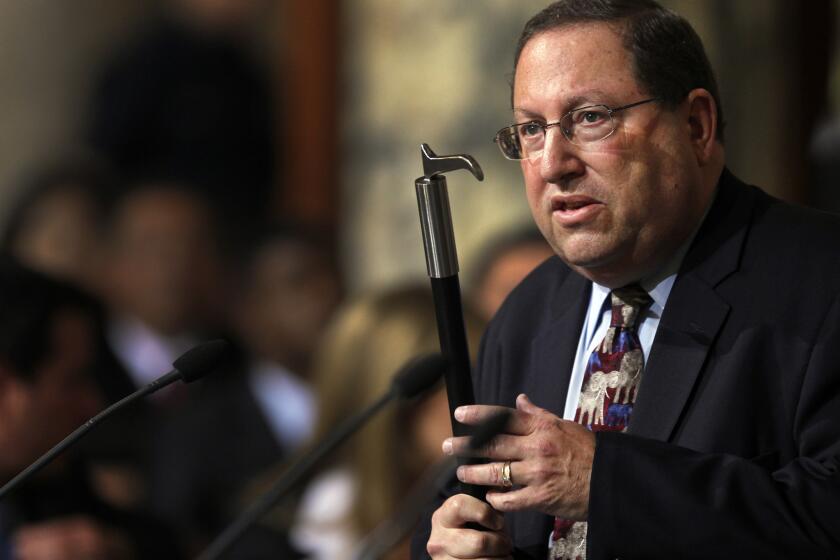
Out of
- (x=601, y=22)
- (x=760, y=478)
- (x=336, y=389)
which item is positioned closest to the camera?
(x=760, y=478)

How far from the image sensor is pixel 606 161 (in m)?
2.53

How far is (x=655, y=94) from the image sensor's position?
8.35 ft

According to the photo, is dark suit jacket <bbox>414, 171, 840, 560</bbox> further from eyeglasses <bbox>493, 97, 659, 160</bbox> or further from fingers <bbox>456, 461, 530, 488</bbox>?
eyeglasses <bbox>493, 97, 659, 160</bbox>

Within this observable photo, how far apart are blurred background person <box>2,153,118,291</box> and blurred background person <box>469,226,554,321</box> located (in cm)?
252

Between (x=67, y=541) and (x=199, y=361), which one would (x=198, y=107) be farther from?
(x=199, y=361)

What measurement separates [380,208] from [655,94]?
488 cm

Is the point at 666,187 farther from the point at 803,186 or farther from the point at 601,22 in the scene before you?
the point at 803,186

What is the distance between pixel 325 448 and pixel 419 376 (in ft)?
0.67

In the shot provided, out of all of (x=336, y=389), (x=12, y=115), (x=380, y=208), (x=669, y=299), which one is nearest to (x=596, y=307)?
(x=669, y=299)

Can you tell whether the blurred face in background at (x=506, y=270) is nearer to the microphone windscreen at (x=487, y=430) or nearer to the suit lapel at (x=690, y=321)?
the suit lapel at (x=690, y=321)

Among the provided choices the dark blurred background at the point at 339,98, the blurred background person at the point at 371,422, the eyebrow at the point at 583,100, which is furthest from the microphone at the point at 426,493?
the dark blurred background at the point at 339,98

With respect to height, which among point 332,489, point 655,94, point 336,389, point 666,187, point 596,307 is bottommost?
point 332,489

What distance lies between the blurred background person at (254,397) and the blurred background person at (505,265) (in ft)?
2.55

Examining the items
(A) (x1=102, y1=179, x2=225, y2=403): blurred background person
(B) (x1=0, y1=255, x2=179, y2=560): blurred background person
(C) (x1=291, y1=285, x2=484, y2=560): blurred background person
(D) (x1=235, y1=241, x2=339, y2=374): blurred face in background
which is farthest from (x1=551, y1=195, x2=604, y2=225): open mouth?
(A) (x1=102, y1=179, x2=225, y2=403): blurred background person
